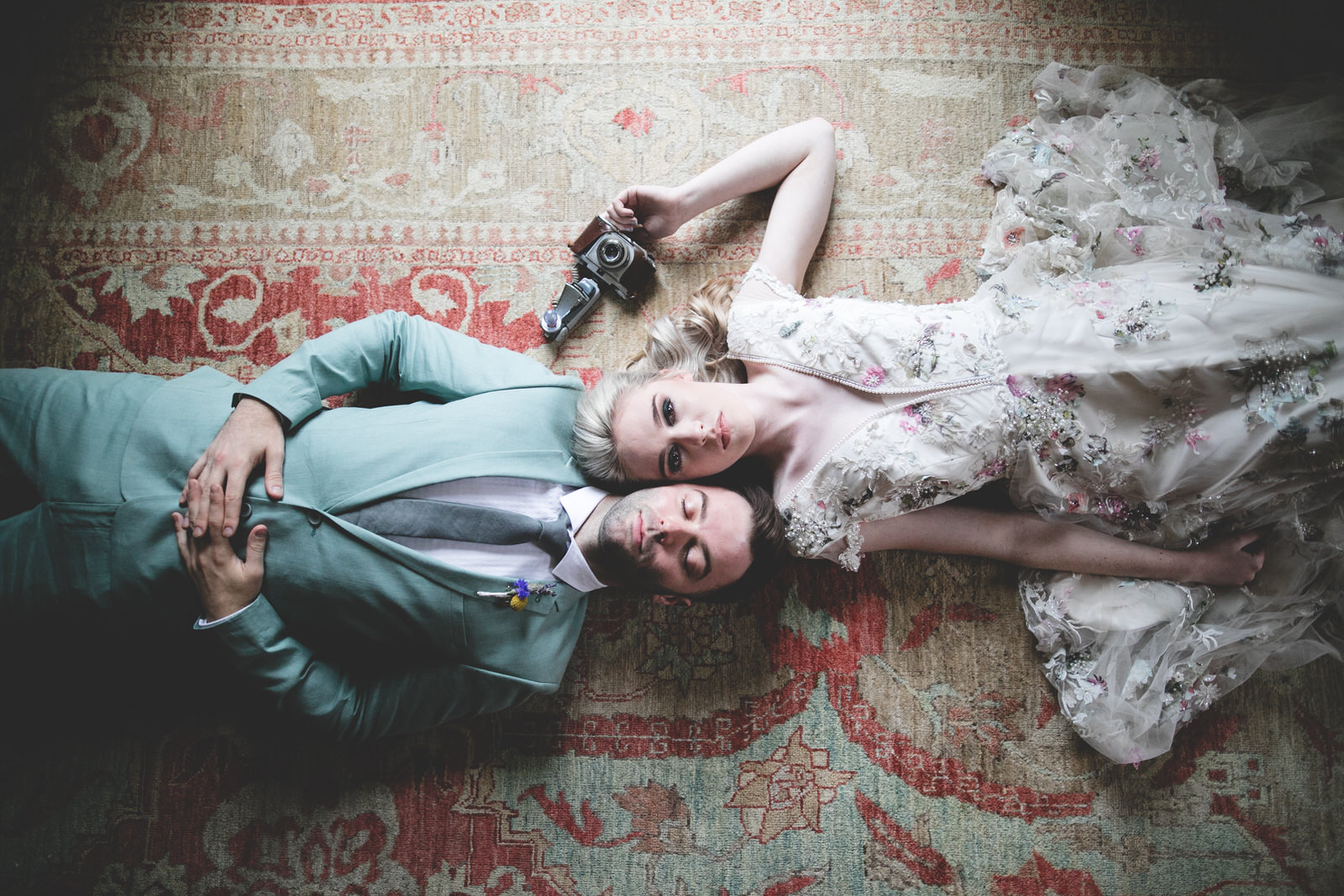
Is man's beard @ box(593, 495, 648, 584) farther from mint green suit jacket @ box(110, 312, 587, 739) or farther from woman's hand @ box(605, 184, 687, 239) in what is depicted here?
woman's hand @ box(605, 184, 687, 239)

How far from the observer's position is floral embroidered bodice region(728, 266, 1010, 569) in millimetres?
1627

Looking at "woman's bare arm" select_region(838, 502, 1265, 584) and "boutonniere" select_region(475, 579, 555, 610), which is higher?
"woman's bare arm" select_region(838, 502, 1265, 584)

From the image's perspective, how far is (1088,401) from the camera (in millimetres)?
1660

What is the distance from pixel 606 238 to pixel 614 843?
1.55 meters

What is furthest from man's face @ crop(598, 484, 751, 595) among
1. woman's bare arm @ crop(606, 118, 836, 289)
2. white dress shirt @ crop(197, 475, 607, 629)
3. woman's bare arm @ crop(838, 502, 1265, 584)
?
woman's bare arm @ crop(606, 118, 836, 289)

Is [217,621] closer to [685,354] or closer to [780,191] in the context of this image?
[685,354]

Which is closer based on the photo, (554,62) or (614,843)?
(614,843)

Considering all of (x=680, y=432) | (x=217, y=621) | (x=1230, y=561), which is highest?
(x=680, y=432)

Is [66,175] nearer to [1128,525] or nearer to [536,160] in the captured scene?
[536,160]

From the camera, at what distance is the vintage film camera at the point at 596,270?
1.91 m

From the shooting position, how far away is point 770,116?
2012mm

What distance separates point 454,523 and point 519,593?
8.1 inches

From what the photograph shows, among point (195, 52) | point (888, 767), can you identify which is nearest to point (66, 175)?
point (195, 52)

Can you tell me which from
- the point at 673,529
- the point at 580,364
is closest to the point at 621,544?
the point at 673,529
